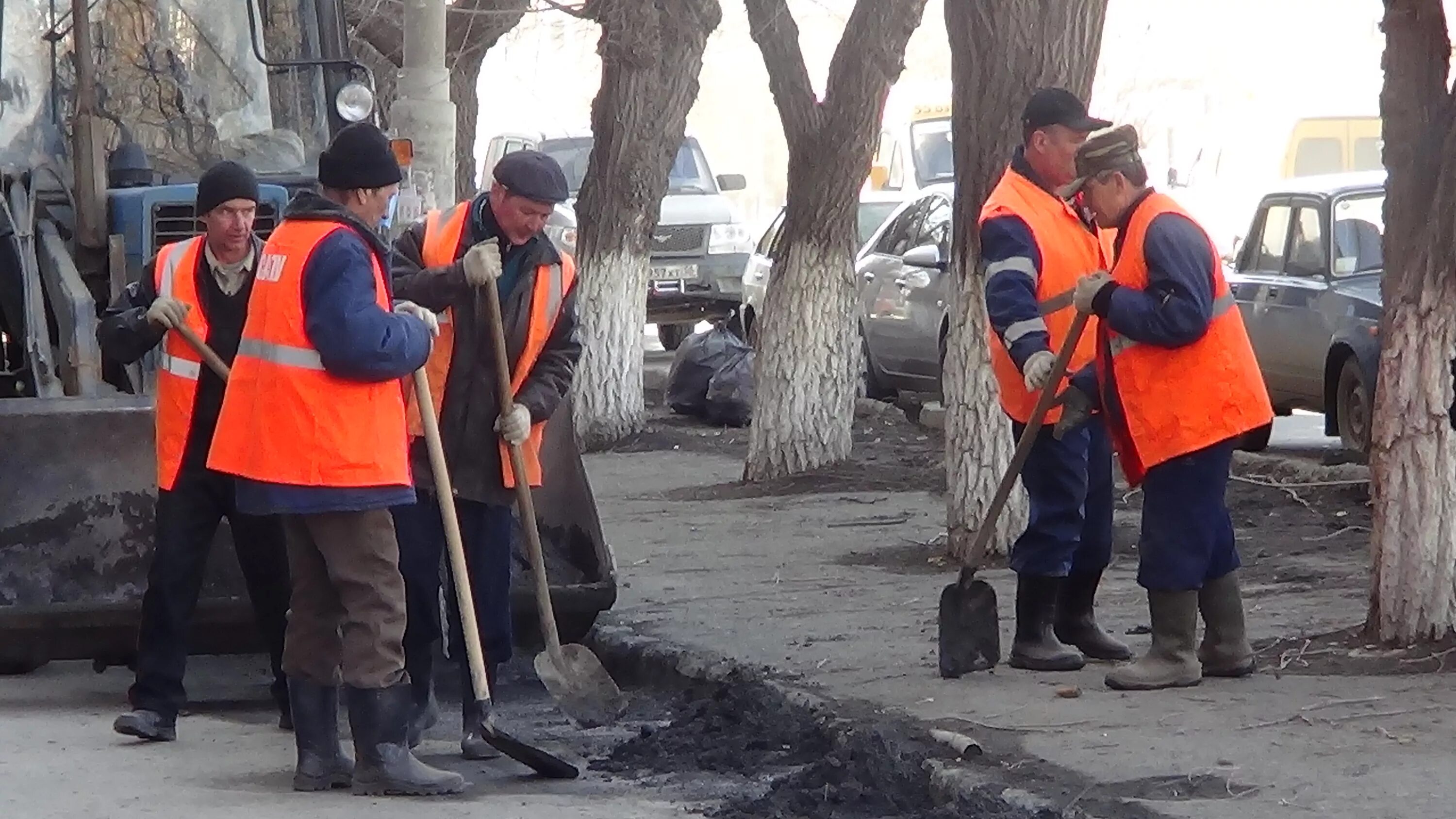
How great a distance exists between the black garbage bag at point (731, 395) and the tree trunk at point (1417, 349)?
8909 millimetres

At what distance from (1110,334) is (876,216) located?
47.3 ft

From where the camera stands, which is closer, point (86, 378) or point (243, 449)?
point (243, 449)

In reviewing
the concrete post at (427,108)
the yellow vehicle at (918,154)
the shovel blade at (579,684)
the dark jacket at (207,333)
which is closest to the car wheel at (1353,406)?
the concrete post at (427,108)

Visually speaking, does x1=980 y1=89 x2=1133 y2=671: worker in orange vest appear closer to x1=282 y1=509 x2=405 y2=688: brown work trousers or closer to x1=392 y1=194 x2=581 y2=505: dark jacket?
x1=392 y1=194 x2=581 y2=505: dark jacket

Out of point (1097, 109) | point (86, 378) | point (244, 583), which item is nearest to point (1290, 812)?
point (244, 583)

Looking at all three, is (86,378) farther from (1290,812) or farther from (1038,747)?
(1290,812)

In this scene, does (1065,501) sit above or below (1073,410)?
below

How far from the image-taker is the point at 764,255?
747 inches

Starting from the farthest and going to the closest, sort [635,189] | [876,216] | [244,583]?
[876,216]
[635,189]
[244,583]

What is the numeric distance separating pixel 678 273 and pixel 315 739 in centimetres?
1574

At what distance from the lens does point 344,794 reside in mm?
6066

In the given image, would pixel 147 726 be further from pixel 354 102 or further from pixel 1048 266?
pixel 354 102

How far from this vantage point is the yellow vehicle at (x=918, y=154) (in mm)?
29859

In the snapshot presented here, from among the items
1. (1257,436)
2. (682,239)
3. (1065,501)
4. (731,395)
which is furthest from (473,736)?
(682,239)
